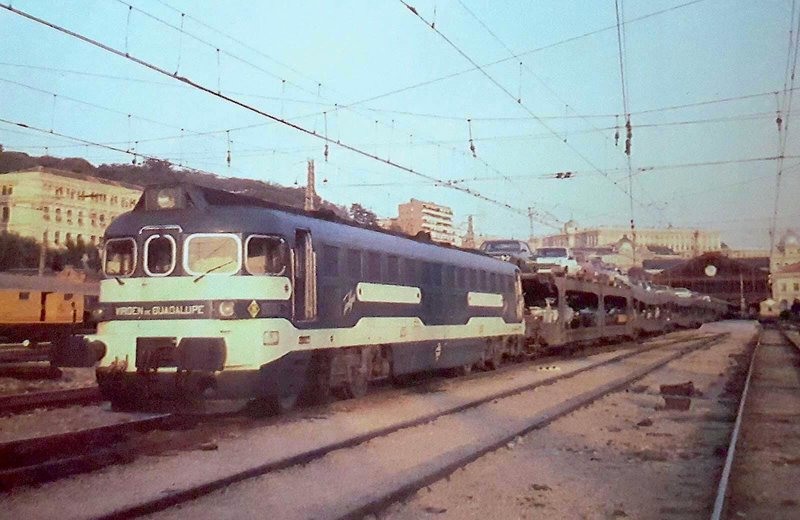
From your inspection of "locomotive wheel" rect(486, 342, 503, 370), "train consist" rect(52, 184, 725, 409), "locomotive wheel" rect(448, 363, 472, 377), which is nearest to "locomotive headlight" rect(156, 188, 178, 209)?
"train consist" rect(52, 184, 725, 409)

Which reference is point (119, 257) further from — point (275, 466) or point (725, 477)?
point (725, 477)

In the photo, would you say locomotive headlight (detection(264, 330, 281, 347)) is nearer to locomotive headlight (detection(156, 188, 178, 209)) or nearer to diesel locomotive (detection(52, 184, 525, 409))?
diesel locomotive (detection(52, 184, 525, 409))

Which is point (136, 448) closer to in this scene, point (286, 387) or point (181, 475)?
point (181, 475)

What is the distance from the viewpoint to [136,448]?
1015cm

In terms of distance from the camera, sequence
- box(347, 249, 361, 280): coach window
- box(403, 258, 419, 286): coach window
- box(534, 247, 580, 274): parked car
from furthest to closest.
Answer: box(534, 247, 580, 274): parked car, box(403, 258, 419, 286): coach window, box(347, 249, 361, 280): coach window

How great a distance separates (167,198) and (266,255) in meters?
2.04

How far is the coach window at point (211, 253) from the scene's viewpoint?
12.1 meters

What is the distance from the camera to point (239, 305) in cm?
1177

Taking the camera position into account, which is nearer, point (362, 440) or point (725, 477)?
point (725, 477)

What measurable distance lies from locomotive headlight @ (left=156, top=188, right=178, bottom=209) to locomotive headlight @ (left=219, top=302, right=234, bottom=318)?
215cm

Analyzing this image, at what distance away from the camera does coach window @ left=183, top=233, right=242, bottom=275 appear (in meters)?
12.1

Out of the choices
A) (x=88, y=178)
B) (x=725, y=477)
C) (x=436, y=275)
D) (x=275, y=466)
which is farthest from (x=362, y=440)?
(x=88, y=178)

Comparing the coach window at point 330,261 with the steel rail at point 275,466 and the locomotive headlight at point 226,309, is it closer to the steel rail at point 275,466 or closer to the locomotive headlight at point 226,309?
the locomotive headlight at point 226,309

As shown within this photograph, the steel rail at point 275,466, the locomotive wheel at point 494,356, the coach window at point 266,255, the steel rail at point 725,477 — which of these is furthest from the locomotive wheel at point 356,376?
the locomotive wheel at point 494,356
